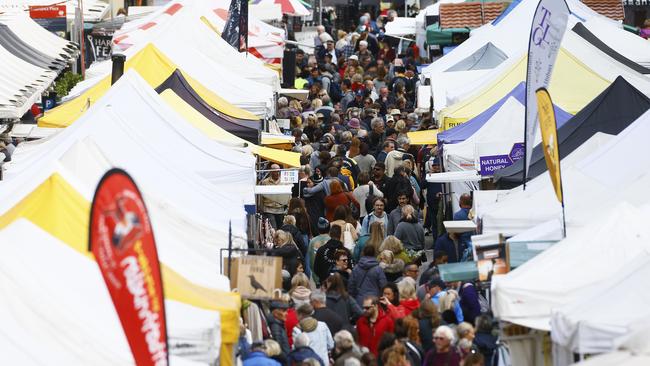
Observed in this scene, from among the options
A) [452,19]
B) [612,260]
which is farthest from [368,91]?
[612,260]

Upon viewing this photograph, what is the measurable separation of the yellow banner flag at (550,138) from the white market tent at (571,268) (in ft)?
2.38

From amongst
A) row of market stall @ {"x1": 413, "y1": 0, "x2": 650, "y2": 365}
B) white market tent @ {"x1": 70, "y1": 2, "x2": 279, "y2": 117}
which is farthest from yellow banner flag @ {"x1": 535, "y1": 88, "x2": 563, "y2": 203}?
white market tent @ {"x1": 70, "y1": 2, "x2": 279, "y2": 117}

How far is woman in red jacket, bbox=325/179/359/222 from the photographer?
64.9 feet

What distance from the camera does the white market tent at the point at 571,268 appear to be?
11.7 m

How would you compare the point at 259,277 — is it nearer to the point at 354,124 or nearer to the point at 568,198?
the point at 568,198

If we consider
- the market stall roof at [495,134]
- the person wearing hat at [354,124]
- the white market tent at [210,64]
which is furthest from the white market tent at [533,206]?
the person wearing hat at [354,124]

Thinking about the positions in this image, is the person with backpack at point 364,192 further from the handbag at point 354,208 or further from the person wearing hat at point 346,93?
the person wearing hat at point 346,93

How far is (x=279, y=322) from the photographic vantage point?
547 inches

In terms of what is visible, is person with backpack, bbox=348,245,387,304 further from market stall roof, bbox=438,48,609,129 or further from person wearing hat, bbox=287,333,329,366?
market stall roof, bbox=438,48,609,129

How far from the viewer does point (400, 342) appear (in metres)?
13.1

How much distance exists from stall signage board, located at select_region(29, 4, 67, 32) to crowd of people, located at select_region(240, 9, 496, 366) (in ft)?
25.1

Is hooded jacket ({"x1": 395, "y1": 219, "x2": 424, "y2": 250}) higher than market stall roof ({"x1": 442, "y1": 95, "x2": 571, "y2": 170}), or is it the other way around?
market stall roof ({"x1": 442, "y1": 95, "x2": 571, "y2": 170})

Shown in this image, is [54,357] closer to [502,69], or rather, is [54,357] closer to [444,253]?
[444,253]

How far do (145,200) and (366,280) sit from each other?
3.04 metres
